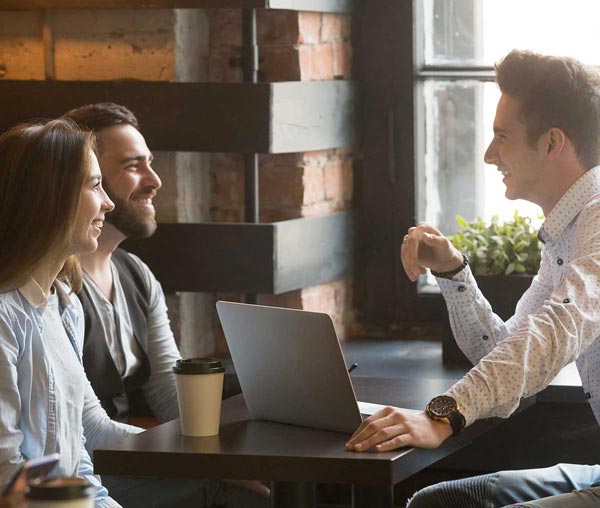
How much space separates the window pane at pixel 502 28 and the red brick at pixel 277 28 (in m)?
0.44

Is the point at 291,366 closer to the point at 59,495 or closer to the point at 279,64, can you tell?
the point at 59,495

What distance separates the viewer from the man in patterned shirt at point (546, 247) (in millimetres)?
2014

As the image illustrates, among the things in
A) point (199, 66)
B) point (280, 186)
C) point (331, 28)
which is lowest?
point (280, 186)

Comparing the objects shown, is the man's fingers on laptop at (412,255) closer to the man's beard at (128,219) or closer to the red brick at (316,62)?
the man's beard at (128,219)

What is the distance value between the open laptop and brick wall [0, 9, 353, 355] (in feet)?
3.60

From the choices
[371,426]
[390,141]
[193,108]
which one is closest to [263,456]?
[371,426]

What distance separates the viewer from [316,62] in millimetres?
3176

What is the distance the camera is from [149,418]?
288 centimetres

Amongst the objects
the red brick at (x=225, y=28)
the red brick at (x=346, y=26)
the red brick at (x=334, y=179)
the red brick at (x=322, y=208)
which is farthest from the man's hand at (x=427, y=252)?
the red brick at (x=346, y=26)

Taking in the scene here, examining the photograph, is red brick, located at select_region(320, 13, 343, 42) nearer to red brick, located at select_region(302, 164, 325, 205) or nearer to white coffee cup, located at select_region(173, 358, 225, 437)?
red brick, located at select_region(302, 164, 325, 205)

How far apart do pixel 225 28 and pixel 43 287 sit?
1202 mm

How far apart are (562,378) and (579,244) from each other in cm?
57

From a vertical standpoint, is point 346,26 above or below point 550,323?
above

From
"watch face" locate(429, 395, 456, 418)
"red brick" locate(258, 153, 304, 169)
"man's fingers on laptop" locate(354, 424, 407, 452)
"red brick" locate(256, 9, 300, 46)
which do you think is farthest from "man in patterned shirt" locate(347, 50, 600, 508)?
"red brick" locate(256, 9, 300, 46)
